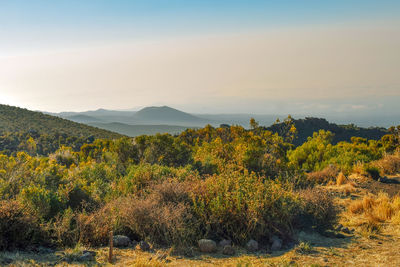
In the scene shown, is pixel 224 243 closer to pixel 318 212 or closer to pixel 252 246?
pixel 252 246

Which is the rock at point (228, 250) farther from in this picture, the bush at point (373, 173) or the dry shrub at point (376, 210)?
the bush at point (373, 173)

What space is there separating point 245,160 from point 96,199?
5.37m

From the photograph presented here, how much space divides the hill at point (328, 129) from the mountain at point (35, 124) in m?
22.7

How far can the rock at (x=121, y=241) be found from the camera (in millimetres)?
4979

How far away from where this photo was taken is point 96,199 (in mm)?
6410

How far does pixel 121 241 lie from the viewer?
16.4 feet

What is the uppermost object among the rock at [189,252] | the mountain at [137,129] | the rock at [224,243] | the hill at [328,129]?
the hill at [328,129]

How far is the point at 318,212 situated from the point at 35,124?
37.2 metres

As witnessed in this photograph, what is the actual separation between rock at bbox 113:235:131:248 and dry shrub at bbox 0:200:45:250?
3.74ft

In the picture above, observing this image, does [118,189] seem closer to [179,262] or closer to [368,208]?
[179,262]

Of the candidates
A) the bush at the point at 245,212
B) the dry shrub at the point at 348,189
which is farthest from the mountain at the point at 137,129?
the bush at the point at 245,212

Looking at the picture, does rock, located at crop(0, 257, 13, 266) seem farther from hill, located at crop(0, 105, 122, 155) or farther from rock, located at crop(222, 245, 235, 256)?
hill, located at crop(0, 105, 122, 155)

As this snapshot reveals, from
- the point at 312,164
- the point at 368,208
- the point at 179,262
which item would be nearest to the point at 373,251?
the point at 368,208

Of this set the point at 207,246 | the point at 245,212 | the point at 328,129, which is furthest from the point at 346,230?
the point at 328,129
